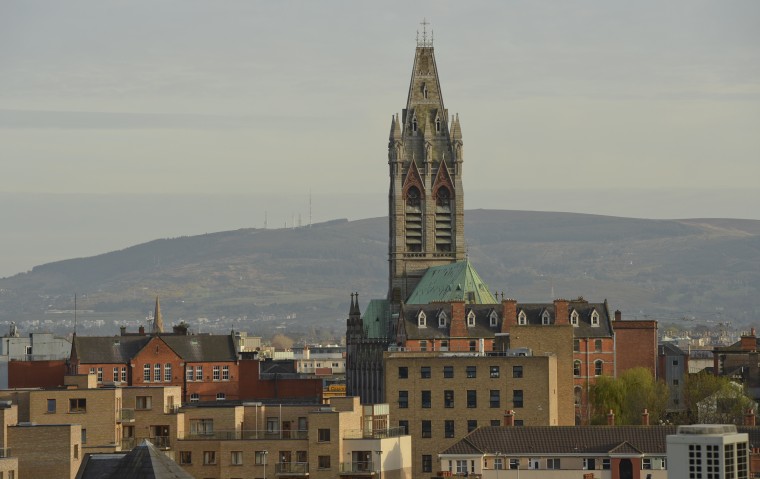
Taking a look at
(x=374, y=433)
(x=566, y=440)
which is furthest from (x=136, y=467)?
(x=566, y=440)

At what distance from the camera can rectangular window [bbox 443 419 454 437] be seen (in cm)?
15938

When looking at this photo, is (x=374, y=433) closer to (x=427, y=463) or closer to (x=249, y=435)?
(x=249, y=435)

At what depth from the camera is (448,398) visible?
160 m

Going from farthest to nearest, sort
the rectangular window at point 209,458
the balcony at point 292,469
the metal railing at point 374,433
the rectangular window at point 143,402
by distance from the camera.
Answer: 1. the rectangular window at point 143,402
2. the metal railing at point 374,433
3. the rectangular window at point 209,458
4. the balcony at point 292,469

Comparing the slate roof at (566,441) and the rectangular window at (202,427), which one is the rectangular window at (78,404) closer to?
the rectangular window at (202,427)

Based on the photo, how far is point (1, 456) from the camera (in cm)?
11925

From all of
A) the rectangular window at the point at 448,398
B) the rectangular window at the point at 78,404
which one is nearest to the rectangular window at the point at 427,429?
the rectangular window at the point at 448,398

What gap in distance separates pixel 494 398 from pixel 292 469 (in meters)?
29.9

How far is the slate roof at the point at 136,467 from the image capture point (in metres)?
103

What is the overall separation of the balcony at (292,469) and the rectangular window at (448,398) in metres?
27.6

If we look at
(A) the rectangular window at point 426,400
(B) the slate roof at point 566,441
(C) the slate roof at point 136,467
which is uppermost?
(A) the rectangular window at point 426,400

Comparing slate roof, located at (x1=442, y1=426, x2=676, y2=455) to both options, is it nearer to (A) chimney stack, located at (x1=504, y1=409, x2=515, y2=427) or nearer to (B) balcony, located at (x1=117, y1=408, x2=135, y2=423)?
(A) chimney stack, located at (x1=504, y1=409, x2=515, y2=427)

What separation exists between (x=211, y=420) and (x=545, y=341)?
43.7 metres

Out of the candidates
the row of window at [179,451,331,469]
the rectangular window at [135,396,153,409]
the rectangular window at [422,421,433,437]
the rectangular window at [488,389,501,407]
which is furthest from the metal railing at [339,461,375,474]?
the rectangular window at [488,389,501,407]
